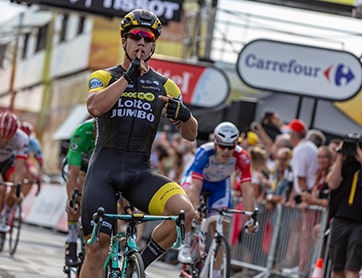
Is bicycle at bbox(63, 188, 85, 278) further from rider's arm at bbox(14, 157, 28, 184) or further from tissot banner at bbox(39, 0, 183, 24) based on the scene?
tissot banner at bbox(39, 0, 183, 24)

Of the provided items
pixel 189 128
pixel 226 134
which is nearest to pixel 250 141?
pixel 226 134

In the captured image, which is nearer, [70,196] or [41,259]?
[70,196]

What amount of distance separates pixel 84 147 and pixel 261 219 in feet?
17.6

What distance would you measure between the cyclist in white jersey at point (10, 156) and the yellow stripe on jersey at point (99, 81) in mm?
6683

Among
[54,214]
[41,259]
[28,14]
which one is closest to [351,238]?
[41,259]

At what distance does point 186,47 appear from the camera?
1147 inches

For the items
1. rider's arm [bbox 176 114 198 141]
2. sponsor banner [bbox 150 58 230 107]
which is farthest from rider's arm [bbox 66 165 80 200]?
sponsor banner [bbox 150 58 230 107]

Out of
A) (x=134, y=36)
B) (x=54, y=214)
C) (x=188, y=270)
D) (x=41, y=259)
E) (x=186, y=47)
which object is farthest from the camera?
(x=186, y=47)

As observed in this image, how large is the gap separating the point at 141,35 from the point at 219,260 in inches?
162

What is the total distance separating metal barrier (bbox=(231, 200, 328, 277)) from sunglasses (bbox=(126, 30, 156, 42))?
641cm

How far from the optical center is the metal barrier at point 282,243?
49.3 ft

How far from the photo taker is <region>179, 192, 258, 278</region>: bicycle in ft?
39.0

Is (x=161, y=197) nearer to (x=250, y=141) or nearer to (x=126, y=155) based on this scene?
(x=126, y=155)

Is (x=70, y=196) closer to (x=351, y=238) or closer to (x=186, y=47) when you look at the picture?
(x=351, y=238)
